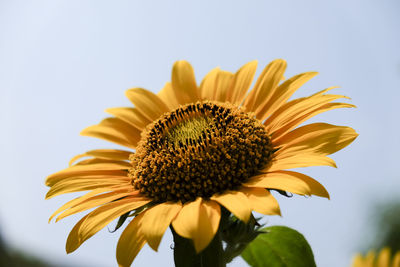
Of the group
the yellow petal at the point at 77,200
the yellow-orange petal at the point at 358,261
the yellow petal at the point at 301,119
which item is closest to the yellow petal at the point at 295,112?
the yellow petal at the point at 301,119

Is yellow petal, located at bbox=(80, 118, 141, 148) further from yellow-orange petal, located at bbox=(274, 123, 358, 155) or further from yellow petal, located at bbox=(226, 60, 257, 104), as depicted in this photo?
yellow-orange petal, located at bbox=(274, 123, 358, 155)

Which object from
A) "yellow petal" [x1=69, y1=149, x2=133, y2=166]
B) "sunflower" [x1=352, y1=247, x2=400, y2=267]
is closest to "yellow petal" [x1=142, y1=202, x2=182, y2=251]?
"yellow petal" [x1=69, y1=149, x2=133, y2=166]

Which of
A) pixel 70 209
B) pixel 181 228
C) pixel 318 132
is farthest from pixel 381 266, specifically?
pixel 70 209

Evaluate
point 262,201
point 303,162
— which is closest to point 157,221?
point 262,201

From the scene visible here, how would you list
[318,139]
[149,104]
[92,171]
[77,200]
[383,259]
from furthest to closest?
[149,104]
[383,259]
[92,171]
[77,200]
[318,139]

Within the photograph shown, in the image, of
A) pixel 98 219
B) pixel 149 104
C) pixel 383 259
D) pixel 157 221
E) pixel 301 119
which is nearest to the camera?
pixel 157 221

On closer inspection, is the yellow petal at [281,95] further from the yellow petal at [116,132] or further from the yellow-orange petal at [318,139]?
the yellow petal at [116,132]

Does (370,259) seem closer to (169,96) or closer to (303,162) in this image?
(303,162)
